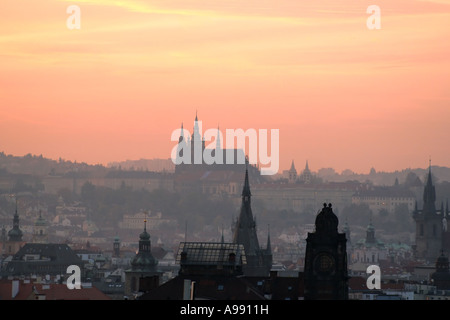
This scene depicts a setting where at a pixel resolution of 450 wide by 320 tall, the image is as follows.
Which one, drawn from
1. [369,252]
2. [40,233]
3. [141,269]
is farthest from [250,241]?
[40,233]

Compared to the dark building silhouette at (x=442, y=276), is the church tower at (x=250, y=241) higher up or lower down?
higher up

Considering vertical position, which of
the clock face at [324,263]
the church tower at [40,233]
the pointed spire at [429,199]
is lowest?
the clock face at [324,263]

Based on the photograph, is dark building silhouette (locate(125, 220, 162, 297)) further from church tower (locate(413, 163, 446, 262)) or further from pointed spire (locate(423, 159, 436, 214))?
pointed spire (locate(423, 159, 436, 214))

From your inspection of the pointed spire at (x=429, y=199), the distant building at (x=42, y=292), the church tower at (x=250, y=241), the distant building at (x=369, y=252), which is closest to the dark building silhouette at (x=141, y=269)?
the church tower at (x=250, y=241)

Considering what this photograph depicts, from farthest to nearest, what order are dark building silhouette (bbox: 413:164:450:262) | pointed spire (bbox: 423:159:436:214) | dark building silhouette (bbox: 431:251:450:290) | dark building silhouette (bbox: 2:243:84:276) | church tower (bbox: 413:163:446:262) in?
pointed spire (bbox: 423:159:436:214) → church tower (bbox: 413:163:446:262) → dark building silhouette (bbox: 413:164:450:262) → dark building silhouette (bbox: 2:243:84:276) → dark building silhouette (bbox: 431:251:450:290)

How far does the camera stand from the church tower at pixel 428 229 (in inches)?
5915

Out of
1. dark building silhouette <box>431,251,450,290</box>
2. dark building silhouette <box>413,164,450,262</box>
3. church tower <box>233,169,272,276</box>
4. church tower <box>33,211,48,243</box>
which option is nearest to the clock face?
church tower <box>233,169,272,276</box>

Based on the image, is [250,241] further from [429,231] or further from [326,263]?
[429,231]

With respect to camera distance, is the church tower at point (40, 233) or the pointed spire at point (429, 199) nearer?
the pointed spire at point (429, 199)

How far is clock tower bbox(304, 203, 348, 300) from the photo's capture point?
5291 centimetres

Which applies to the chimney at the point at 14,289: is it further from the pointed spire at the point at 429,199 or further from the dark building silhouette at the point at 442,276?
the pointed spire at the point at 429,199

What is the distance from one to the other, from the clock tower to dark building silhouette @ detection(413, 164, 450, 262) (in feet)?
306

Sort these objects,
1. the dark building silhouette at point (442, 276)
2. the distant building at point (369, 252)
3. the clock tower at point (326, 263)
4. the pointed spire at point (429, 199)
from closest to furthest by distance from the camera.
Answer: the clock tower at point (326, 263) < the dark building silhouette at point (442, 276) < the distant building at point (369, 252) < the pointed spire at point (429, 199)

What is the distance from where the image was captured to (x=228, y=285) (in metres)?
50.0
